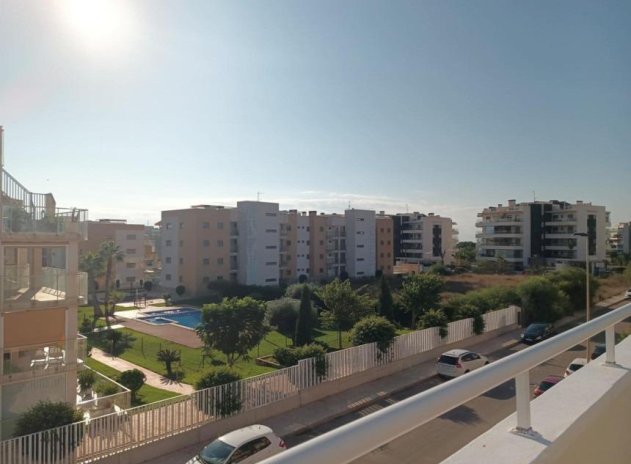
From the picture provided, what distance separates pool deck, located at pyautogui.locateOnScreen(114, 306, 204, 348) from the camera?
24562 mm

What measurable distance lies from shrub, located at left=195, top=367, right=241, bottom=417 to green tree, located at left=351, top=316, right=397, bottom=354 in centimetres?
533

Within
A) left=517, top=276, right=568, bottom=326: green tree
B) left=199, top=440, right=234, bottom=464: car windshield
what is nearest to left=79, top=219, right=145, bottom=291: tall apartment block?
Answer: left=517, top=276, right=568, bottom=326: green tree

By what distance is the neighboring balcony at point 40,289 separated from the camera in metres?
11.7

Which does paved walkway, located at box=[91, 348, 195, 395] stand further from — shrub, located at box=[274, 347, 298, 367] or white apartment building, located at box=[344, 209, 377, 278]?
white apartment building, located at box=[344, 209, 377, 278]

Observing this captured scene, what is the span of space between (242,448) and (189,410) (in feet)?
7.90

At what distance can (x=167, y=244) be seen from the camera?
48.7m

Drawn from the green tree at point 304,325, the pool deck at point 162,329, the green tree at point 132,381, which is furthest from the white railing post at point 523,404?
the pool deck at point 162,329

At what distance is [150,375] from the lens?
17.9 m

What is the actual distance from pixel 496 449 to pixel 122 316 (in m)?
35.8

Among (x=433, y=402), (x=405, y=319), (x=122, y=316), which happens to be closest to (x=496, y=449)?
(x=433, y=402)

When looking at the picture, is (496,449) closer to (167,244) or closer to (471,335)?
(471,335)

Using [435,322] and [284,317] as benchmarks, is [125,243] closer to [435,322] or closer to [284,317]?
[284,317]

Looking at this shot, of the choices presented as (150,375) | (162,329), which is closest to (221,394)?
(150,375)

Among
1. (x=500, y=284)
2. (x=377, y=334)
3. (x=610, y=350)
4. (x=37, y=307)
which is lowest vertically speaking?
(x=500, y=284)
